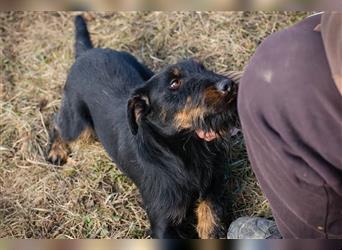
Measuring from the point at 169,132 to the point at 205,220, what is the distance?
0.73 m

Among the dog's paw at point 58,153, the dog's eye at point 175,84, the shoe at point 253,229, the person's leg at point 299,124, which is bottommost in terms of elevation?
the dog's paw at point 58,153

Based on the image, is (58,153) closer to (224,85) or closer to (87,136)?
(87,136)

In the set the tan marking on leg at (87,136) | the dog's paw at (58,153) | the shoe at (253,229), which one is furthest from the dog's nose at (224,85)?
the dog's paw at (58,153)

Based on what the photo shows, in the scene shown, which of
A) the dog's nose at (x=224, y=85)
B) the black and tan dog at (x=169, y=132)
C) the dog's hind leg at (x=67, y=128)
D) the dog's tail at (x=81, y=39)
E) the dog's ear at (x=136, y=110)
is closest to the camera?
the dog's nose at (x=224, y=85)

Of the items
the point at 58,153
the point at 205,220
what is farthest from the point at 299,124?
the point at 58,153

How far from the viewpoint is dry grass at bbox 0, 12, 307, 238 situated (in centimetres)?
402

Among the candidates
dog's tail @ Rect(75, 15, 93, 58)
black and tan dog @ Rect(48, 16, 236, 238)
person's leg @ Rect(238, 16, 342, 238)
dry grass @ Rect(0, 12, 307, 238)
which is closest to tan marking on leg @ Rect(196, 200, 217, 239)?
black and tan dog @ Rect(48, 16, 236, 238)

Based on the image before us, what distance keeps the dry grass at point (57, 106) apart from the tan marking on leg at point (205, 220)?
0.29 m

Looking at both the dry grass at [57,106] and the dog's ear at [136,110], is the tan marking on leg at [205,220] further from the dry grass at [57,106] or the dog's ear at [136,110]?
the dog's ear at [136,110]

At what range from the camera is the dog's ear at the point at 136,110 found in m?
3.42

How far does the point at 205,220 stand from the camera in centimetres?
A: 371

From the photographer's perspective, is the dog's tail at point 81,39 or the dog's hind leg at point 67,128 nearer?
the dog's hind leg at point 67,128

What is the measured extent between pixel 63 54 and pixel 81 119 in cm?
107

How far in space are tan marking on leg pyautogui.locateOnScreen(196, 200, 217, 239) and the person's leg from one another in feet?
3.74
